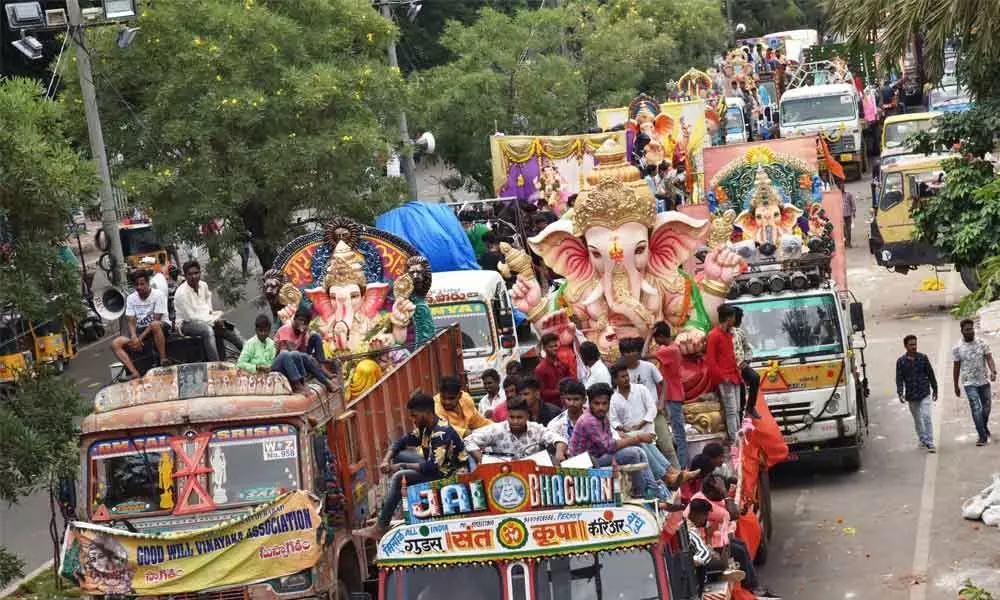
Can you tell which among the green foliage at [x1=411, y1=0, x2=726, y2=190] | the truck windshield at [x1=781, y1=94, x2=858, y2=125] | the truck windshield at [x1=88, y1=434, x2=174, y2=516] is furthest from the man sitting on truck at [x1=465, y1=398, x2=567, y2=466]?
the truck windshield at [x1=781, y1=94, x2=858, y2=125]

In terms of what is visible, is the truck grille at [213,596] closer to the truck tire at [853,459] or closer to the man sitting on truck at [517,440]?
the man sitting on truck at [517,440]

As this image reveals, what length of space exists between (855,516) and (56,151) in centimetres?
870

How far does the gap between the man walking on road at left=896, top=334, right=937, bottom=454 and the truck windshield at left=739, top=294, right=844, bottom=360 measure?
0.96 metres

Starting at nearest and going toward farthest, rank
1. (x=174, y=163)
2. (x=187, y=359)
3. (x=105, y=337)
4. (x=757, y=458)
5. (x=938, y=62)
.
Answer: (x=757, y=458) → (x=938, y=62) → (x=187, y=359) → (x=174, y=163) → (x=105, y=337)

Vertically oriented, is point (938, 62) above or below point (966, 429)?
above

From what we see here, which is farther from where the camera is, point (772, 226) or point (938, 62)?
point (772, 226)

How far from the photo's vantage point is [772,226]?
2478cm

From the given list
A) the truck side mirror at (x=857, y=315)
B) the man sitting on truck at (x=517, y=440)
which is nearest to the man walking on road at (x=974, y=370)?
the truck side mirror at (x=857, y=315)

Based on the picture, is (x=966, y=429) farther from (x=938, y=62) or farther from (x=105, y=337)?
(x=105, y=337)

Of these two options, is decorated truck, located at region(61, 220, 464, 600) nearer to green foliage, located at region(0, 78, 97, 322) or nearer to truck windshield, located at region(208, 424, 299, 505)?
truck windshield, located at region(208, 424, 299, 505)

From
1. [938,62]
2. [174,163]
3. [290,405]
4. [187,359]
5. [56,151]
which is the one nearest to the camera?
[290,405]

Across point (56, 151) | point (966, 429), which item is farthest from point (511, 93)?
point (56, 151)

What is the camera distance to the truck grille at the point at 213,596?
12223 mm

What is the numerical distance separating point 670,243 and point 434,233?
857cm
